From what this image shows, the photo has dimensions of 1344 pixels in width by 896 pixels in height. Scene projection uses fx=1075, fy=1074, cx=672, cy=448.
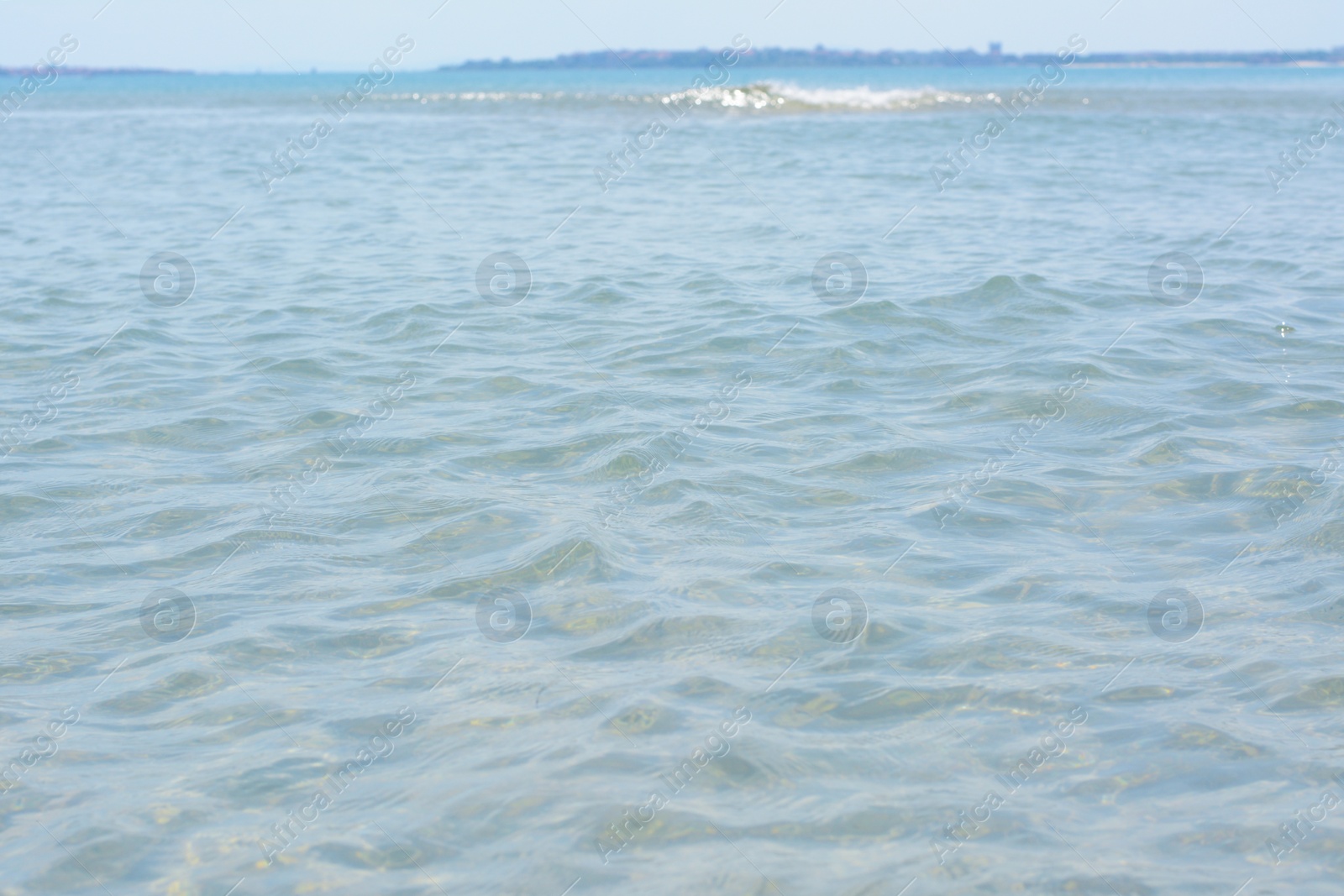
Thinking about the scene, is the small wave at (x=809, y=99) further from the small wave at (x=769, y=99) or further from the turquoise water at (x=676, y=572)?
the turquoise water at (x=676, y=572)

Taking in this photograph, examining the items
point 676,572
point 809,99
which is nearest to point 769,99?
point 809,99

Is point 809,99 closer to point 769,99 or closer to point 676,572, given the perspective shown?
point 769,99

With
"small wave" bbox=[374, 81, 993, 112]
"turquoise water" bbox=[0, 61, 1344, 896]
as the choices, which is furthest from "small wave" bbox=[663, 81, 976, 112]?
"turquoise water" bbox=[0, 61, 1344, 896]

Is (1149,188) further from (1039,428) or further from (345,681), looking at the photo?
(345,681)

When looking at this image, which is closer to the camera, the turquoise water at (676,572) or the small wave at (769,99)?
the turquoise water at (676,572)

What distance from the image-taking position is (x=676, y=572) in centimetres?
516

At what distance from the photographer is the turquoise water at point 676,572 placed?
3.52 m

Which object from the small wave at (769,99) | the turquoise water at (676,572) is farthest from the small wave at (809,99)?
the turquoise water at (676,572)

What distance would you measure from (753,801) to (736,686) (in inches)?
26.1

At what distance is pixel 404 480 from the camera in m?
6.28

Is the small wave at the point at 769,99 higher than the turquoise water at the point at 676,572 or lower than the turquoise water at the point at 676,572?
higher

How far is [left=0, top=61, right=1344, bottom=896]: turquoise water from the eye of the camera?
3516mm

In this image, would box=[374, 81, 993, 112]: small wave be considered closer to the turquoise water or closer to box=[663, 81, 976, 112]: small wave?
box=[663, 81, 976, 112]: small wave

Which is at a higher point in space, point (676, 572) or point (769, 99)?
point (769, 99)
